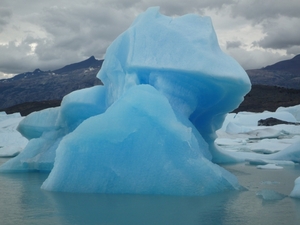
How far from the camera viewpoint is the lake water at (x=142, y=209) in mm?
3951

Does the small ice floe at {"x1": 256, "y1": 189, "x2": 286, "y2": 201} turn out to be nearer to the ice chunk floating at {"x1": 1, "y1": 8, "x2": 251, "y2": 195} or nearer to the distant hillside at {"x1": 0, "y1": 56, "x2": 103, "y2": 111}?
the ice chunk floating at {"x1": 1, "y1": 8, "x2": 251, "y2": 195}

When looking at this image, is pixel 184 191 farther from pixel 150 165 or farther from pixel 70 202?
pixel 70 202

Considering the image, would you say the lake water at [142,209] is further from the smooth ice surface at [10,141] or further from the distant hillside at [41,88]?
the distant hillside at [41,88]

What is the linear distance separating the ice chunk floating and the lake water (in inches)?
9.8

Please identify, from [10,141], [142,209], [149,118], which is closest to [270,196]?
[142,209]

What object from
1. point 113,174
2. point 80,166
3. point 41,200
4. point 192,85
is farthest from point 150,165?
point 192,85

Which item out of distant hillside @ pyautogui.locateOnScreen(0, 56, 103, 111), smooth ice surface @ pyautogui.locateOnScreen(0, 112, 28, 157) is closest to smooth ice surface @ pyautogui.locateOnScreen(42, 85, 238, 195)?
smooth ice surface @ pyautogui.locateOnScreen(0, 112, 28, 157)

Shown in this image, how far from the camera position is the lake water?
13.0ft

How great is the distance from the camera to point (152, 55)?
22.8 feet

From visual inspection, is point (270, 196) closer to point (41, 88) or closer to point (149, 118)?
point (149, 118)

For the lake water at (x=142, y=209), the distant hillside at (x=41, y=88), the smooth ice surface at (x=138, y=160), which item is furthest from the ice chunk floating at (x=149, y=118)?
the distant hillside at (x=41, y=88)

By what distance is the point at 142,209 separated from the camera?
4402mm

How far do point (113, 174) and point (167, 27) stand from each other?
328 cm

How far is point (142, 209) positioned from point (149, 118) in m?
1.48
